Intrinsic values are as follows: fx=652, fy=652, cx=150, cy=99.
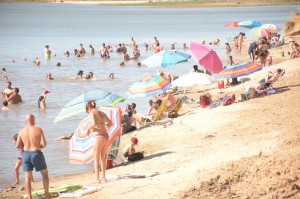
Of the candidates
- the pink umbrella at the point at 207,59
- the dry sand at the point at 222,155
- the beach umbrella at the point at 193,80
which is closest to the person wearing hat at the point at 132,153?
the dry sand at the point at 222,155

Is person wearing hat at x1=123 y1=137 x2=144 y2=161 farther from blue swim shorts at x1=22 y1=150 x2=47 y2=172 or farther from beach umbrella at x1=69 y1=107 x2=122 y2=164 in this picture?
blue swim shorts at x1=22 y1=150 x2=47 y2=172

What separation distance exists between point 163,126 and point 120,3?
176982 millimetres

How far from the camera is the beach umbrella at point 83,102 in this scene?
1543 centimetres

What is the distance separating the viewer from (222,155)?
11203 mm

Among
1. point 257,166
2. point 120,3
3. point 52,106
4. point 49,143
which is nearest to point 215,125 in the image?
point 49,143

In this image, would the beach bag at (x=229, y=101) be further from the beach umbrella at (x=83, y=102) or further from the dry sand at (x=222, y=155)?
the beach umbrella at (x=83, y=102)

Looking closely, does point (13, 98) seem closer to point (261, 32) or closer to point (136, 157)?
point (136, 157)

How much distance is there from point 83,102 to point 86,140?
258 cm

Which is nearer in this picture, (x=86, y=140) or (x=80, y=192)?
(x=80, y=192)

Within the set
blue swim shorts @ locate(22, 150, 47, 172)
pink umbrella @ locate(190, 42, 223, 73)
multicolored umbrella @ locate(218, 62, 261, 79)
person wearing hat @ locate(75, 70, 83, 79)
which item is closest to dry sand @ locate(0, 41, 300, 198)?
multicolored umbrella @ locate(218, 62, 261, 79)

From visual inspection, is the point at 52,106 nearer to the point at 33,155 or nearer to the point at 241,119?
the point at 241,119

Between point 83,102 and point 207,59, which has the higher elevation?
point 207,59

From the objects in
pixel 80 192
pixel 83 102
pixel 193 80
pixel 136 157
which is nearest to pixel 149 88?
pixel 193 80

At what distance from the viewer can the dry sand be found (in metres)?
9.58
